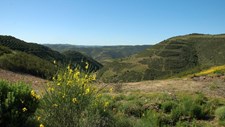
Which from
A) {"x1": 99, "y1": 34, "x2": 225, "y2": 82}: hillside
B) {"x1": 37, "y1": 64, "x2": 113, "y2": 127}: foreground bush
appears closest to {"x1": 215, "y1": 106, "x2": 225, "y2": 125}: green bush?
{"x1": 37, "y1": 64, "x2": 113, "y2": 127}: foreground bush

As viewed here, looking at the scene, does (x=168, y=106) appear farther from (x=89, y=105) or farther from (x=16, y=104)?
(x=16, y=104)

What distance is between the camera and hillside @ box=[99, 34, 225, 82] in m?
86.6

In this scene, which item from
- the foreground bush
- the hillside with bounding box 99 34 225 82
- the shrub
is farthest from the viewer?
the hillside with bounding box 99 34 225 82

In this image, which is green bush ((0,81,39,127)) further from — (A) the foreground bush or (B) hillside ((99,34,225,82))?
(B) hillside ((99,34,225,82))

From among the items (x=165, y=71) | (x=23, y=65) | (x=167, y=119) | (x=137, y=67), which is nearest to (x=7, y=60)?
(x=23, y=65)

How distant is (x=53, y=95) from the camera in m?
6.00

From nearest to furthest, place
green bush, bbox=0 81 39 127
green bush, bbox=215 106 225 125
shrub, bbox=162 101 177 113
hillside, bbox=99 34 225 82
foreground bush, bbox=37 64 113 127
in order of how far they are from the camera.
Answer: foreground bush, bbox=37 64 113 127, green bush, bbox=0 81 39 127, green bush, bbox=215 106 225 125, shrub, bbox=162 101 177 113, hillside, bbox=99 34 225 82

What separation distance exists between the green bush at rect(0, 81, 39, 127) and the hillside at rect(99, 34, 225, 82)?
72073mm

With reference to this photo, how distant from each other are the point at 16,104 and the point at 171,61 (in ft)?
314

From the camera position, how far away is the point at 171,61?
326ft

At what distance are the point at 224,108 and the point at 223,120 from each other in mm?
390

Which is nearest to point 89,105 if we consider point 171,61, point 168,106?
point 168,106

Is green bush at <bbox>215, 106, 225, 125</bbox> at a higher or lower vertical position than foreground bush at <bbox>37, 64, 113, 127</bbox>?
lower

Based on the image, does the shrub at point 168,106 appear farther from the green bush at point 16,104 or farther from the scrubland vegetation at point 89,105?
the green bush at point 16,104
